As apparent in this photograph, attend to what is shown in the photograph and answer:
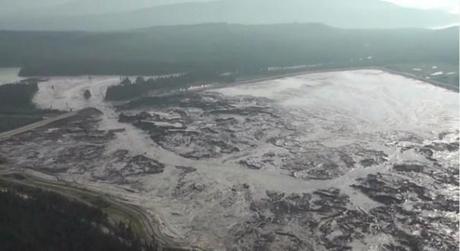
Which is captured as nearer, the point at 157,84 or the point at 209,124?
the point at 209,124

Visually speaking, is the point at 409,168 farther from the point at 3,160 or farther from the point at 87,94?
the point at 87,94

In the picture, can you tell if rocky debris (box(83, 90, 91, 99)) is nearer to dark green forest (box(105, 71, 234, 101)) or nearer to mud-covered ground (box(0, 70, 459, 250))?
mud-covered ground (box(0, 70, 459, 250))

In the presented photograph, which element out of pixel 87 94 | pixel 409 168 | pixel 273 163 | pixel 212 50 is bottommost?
pixel 409 168

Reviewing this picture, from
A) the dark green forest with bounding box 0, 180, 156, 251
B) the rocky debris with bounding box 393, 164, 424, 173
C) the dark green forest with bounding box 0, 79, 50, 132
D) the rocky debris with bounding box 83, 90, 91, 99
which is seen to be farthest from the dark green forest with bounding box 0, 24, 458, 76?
the dark green forest with bounding box 0, 180, 156, 251

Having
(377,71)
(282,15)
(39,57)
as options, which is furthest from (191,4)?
(377,71)

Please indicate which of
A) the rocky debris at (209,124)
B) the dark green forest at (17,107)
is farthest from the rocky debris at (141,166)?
the dark green forest at (17,107)

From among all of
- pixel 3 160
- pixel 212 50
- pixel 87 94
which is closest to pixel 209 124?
pixel 3 160

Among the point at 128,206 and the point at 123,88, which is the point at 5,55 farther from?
the point at 128,206
